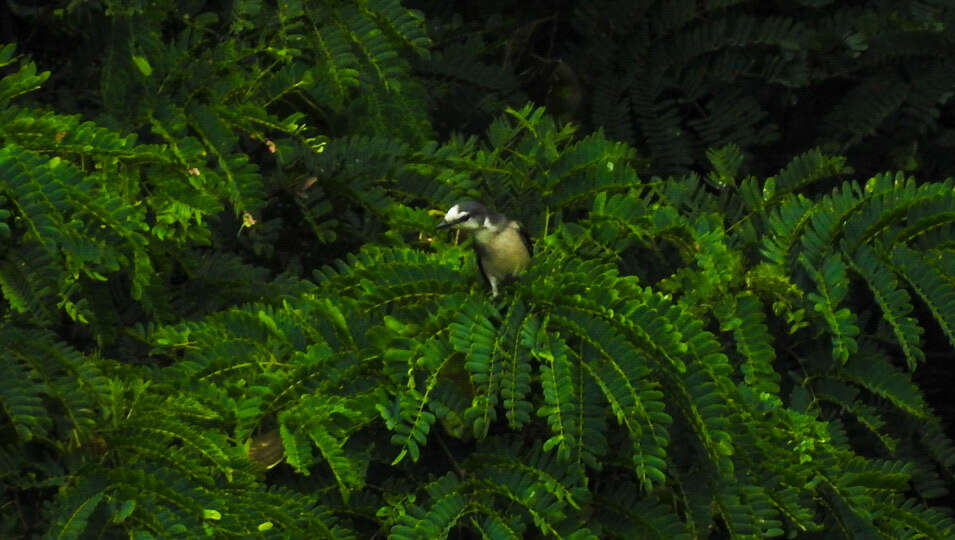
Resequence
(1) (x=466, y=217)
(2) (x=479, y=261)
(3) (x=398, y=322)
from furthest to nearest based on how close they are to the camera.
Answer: (1) (x=466, y=217), (2) (x=479, y=261), (3) (x=398, y=322)

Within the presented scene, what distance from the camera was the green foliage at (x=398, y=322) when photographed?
3.13 metres

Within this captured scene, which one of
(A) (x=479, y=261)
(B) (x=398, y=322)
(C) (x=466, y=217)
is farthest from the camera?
(C) (x=466, y=217)

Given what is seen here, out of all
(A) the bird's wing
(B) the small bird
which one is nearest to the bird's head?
(B) the small bird

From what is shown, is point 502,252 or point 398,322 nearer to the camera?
point 398,322

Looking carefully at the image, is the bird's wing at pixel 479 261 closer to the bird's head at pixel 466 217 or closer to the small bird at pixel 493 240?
the small bird at pixel 493 240

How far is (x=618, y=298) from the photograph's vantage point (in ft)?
10.6

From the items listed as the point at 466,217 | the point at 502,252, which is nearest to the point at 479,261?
the point at 502,252

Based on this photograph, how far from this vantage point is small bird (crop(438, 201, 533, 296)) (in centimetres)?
350

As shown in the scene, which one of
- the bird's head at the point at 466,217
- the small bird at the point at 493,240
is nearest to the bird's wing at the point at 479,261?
the small bird at the point at 493,240

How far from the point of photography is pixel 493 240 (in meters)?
3.57

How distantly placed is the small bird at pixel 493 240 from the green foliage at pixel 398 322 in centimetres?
7

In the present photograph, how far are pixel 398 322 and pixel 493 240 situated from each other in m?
0.36

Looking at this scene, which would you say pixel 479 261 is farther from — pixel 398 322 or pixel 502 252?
pixel 398 322

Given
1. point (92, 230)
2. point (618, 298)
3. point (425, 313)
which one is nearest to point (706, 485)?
point (618, 298)
